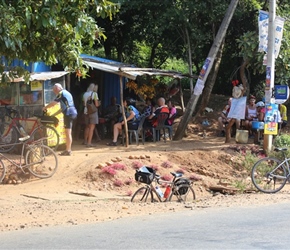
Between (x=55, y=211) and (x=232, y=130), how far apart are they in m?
8.92

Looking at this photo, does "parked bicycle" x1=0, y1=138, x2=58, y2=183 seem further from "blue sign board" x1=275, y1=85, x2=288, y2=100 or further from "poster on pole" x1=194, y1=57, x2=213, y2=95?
"blue sign board" x1=275, y1=85, x2=288, y2=100

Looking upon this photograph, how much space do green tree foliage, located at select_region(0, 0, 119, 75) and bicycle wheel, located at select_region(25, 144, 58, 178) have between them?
10.0 feet

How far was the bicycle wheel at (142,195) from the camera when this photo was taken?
10.3m

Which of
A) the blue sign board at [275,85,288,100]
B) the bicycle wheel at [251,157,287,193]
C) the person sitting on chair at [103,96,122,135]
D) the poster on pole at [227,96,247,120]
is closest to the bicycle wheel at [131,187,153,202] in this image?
the bicycle wheel at [251,157,287,193]

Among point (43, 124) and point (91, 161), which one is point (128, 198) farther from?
point (43, 124)

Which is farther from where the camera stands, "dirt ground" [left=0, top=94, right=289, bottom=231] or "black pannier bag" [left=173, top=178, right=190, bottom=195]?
"black pannier bag" [left=173, top=178, right=190, bottom=195]

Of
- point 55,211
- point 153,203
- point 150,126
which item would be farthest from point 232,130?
point 55,211

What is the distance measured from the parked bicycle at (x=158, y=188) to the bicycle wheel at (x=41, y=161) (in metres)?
2.31

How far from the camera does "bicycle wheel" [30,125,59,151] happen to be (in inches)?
505

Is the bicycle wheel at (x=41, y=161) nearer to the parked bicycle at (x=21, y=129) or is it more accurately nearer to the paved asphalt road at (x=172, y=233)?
the parked bicycle at (x=21, y=129)

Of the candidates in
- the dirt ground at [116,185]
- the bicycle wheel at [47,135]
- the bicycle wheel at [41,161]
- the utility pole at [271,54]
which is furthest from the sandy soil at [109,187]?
the utility pole at [271,54]

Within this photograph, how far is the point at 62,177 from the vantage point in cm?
1192

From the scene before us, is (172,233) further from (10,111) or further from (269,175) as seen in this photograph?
(10,111)

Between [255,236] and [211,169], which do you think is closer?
[255,236]
